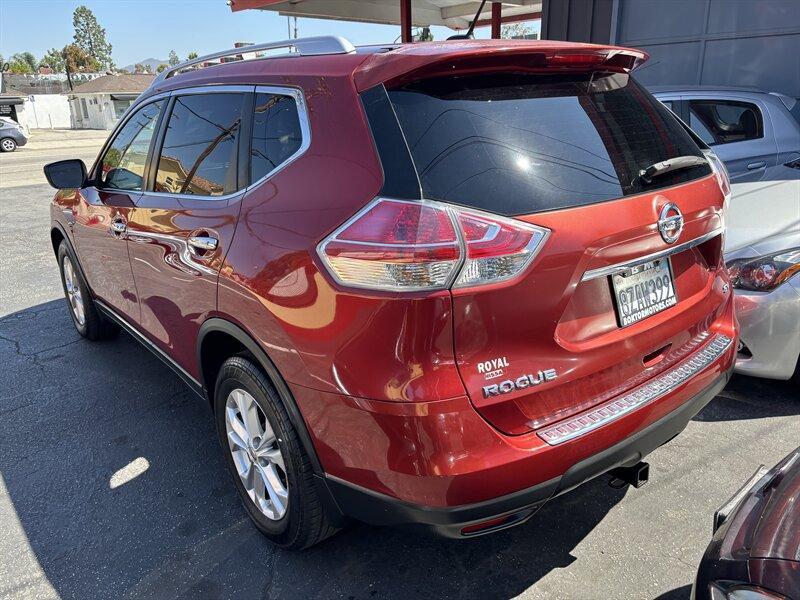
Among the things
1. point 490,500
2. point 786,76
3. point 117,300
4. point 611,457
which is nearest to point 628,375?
point 611,457

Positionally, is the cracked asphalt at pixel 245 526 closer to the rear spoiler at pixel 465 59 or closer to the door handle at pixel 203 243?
the door handle at pixel 203 243

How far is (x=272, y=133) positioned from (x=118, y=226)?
1.56 meters

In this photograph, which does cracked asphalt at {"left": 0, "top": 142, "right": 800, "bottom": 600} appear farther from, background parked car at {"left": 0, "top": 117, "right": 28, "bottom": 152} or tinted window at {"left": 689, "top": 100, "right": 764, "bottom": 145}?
background parked car at {"left": 0, "top": 117, "right": 28, "bottom": 152}

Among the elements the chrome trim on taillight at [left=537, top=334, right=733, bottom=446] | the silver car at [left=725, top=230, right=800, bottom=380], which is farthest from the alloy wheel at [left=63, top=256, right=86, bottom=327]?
the silver car at [left=725, top=230, right=800, bottom=380]

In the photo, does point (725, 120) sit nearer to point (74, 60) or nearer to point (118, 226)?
point (118, 226)

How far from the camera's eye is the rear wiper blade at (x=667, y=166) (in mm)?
2174

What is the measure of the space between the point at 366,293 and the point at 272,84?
105cm

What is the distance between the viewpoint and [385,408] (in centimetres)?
180

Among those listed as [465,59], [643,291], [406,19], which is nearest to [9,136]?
[406,19]

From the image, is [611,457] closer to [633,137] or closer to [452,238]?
[452,238]

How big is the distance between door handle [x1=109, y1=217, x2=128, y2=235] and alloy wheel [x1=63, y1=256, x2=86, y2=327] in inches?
54.5

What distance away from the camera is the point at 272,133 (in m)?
2.33

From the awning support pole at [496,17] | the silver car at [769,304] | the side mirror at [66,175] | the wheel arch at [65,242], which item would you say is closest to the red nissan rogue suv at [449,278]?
the silver car at [769,304]

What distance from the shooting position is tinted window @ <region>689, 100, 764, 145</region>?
5.45 meters
